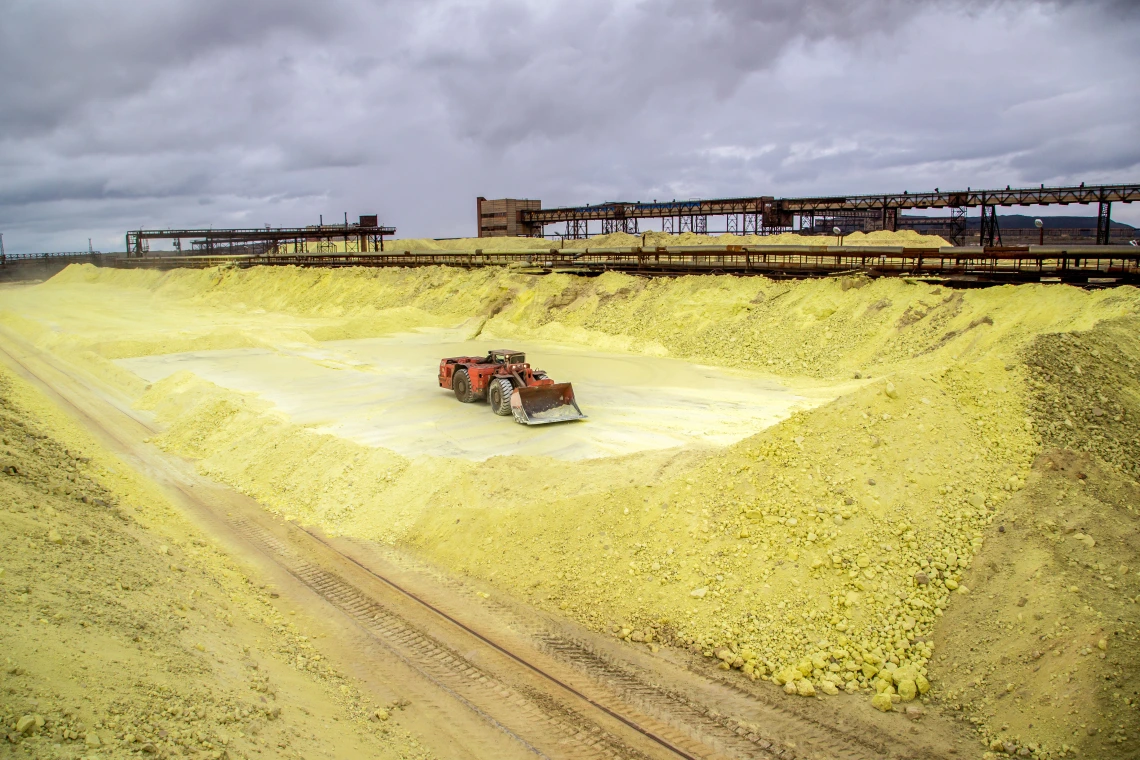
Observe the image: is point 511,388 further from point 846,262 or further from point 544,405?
point 846,262

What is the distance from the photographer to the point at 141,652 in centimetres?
741

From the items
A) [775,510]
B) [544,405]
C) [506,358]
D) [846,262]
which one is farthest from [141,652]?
[846,262]

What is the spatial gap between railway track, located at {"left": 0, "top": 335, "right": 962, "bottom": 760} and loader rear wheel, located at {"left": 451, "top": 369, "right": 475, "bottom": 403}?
9182mm

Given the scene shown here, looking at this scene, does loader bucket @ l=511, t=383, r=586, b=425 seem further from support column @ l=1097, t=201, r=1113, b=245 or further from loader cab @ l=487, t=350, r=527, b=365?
support column @ l=1097, t=201, r=1113, b=245

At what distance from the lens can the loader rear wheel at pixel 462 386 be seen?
2178 cm

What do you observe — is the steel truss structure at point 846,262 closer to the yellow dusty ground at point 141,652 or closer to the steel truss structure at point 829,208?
the steel truss structure at point 829,208

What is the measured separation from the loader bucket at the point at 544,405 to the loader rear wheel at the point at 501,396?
248 mm

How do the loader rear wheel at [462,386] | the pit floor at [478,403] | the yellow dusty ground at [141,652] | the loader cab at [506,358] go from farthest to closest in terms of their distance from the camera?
1. the loader cab at [506,358]
2. the loader rear wheel at [462,386]
3. the pit floor at [478,403]
4. the yellow dusty ground at [141,652]

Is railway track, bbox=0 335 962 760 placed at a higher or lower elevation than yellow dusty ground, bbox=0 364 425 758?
A: lower

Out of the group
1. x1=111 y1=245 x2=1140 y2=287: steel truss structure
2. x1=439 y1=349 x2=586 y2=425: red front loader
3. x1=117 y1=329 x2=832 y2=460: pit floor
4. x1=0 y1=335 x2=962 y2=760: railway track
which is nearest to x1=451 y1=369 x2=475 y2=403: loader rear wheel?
x1=439 y1=349 x2=586 y2=425: red front loader

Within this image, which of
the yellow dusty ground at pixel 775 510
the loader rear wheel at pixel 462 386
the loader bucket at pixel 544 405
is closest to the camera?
the yellow dusty ground at pixel 775 510

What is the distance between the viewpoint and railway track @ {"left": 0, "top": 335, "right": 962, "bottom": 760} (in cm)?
805

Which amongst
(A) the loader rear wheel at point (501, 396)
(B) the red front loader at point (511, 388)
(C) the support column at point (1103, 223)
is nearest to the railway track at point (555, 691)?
(B) the red front loader at point (511, 388)

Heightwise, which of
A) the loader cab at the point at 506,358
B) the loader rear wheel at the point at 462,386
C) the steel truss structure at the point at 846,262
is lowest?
the loader rear wheel at the point at 462,386
